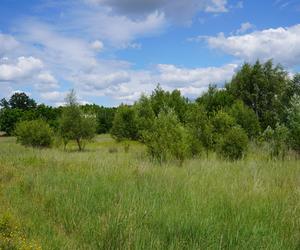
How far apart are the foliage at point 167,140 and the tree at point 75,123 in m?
24.4

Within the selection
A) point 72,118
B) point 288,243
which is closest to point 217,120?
point 288,243

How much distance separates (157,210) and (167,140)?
11.1m

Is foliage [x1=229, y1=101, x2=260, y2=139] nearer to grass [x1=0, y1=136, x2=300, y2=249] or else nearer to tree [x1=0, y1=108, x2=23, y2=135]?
grass [x1=0, y1=136, x2=300, y2=249]

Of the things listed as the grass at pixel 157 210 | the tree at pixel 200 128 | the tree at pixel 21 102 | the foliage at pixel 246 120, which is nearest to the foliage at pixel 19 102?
the tree at pixel 21 102

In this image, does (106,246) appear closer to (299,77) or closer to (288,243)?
(288,243)

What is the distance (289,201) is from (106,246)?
3.34 m

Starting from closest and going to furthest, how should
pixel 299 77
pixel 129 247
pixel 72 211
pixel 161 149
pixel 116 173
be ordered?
pixel 129 247 → pixel 72 211 → pixel 116 173 → pixel 161 149 → pixel 299 77

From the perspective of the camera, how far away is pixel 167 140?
17.1 metres

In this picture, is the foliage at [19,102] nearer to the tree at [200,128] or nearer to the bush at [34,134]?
the bush at [34,134]

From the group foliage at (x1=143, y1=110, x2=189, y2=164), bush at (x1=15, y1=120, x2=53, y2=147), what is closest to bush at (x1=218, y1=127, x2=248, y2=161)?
foliage at (x1=143, y1=110, x2=189, y2=164)

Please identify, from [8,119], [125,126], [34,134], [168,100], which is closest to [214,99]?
[168,100]

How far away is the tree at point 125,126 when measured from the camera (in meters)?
44.9

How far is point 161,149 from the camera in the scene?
1716 centimetres

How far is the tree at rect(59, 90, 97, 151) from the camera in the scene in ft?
137
